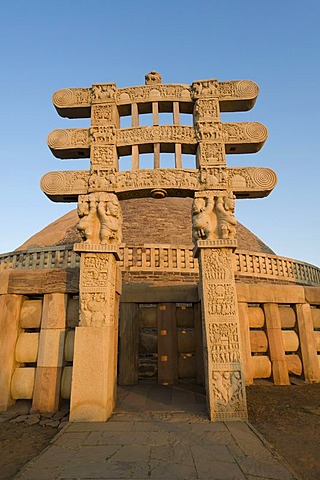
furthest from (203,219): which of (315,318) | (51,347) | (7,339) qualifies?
(7,339)

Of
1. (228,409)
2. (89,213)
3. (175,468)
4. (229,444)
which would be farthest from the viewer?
(89,213)

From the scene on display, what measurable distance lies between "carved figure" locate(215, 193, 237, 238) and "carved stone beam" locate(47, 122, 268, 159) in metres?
1.28

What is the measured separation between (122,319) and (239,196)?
3.76 meters

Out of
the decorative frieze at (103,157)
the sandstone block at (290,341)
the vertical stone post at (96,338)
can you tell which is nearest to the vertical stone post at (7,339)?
the vertical stone post at (96,338)

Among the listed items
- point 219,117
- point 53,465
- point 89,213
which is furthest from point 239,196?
point 53,465

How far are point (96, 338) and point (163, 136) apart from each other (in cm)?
398

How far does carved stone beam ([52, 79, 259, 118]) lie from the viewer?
5.92 m

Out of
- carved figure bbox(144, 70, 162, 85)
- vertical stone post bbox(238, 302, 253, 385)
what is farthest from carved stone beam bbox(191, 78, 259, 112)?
vertical stone post bbox(238, 302, 253, 385)

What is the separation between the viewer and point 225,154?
18.6 feet

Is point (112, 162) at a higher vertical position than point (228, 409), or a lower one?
higher

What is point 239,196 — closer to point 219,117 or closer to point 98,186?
point 219,117

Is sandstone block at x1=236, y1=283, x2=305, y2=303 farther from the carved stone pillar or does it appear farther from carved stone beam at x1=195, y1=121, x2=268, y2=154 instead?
carved stone beam at x1=195, y1=121, x2=268, y2=154

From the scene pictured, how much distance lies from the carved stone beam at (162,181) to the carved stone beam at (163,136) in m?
0.56

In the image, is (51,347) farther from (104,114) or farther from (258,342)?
(104,114)
